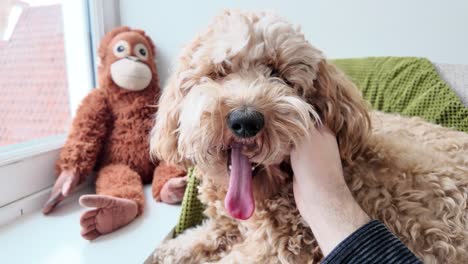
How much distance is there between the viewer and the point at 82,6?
1.57m

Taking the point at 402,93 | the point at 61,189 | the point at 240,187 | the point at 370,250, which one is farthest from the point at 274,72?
the point at 61,189

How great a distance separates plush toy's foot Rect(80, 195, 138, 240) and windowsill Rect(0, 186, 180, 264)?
2cm

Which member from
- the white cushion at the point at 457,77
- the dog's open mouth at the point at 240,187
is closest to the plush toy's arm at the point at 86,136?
the dog's open mouth at the point at 240,187

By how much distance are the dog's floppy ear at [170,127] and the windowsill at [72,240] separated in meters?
0.28

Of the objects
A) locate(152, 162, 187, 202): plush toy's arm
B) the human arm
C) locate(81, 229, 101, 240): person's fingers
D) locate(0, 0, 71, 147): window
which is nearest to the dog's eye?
the human arm

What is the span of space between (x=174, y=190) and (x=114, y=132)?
0.39 metres

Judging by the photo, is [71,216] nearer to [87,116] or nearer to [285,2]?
[87,116]

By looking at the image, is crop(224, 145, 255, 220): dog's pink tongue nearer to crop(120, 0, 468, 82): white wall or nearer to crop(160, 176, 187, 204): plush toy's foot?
crop(160, 176, 187, 204): plush toy's foot

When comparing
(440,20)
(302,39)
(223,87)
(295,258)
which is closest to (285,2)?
(440,20)

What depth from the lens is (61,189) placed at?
126cm

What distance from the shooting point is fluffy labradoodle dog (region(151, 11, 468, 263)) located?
76 centimetres

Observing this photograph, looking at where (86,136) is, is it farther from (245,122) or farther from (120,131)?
(245,122)

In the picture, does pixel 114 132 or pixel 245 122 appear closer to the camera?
pixel 245 122

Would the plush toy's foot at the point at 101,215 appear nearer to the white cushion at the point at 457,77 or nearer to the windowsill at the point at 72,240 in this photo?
the windowsill at the point at 72,240
